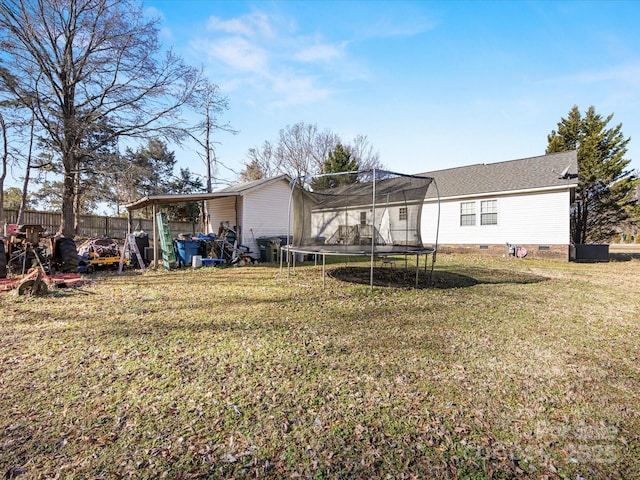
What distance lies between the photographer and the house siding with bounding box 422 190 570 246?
12.3m

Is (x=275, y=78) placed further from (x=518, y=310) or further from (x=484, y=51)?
(x=518, y=310)

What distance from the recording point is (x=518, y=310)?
16.3 ft

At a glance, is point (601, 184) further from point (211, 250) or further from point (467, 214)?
point (211, 250)

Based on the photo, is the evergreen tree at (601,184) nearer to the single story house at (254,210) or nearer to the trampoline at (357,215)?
the trampoline at (357,215)

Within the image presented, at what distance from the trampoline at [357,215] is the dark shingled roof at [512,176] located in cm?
784

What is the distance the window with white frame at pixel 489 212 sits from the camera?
1386cm

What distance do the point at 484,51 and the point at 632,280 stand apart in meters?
7.25

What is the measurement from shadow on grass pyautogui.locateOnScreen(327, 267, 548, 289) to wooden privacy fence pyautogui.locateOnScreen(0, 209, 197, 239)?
12.0m

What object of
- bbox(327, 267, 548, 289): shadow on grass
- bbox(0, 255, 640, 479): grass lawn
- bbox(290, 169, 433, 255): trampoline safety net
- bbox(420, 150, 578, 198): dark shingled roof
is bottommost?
bbox(0, 255, 640, 479): grass lawn

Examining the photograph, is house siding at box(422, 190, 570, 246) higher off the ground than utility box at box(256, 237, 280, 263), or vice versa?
house siding at box(422, 190, 570, 246)

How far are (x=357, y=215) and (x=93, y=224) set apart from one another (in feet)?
54.0

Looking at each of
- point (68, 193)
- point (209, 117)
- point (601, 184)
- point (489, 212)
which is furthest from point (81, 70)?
point (601, 184)

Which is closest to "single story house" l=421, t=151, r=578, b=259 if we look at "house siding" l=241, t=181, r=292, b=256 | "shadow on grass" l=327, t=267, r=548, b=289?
"shadow on grass" l=327, t=267, r=548, b=289

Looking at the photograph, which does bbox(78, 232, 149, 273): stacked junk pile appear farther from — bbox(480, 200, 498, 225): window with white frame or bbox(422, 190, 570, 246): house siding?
bbox(480, 200, 498, 225): window with white frame
